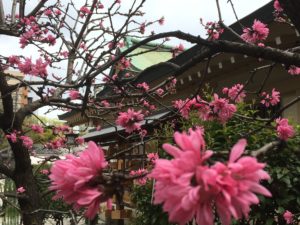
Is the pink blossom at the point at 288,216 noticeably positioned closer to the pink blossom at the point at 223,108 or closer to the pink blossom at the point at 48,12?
the pink blossom at the point at 223,108

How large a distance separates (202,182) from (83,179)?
30 centimetres

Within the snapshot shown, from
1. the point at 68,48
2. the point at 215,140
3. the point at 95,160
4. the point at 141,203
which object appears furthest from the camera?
the point at 68,48

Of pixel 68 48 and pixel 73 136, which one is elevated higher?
pixel 68 48

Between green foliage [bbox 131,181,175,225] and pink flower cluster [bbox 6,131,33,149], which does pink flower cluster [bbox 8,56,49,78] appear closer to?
pink flower cluster [bbox 6,131,33,149]


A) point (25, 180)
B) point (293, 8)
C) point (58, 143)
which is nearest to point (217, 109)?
point (293, 8)

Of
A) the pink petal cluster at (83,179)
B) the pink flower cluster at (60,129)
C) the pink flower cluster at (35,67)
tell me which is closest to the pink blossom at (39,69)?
the pink flower cluster at (35,67)

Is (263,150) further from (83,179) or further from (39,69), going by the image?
(39,69)

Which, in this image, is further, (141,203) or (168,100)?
(168,100)

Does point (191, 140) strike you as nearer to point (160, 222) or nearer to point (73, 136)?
point (160, 222)

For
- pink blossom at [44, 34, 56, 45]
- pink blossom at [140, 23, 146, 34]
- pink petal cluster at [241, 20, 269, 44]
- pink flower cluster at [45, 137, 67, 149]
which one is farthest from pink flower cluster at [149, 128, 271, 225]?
pink flower cluster at [45, 137, 67, 149]

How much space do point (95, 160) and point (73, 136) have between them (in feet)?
24.2

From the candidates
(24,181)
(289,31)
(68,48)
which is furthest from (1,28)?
(289,31)

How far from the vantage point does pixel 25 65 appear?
4453 millimetres

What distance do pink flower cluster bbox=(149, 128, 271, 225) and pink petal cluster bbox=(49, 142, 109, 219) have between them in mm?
185
